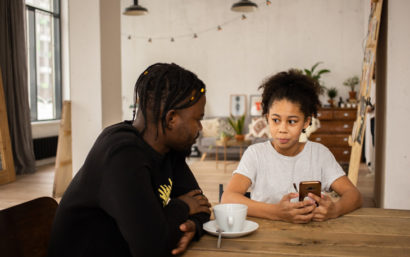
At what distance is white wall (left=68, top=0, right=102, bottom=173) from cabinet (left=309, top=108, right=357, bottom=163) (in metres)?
4.08

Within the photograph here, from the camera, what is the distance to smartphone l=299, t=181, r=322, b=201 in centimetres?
117

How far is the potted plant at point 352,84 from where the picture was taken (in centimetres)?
684

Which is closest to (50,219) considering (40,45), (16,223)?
(16,223)

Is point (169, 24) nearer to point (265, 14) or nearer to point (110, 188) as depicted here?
point (265, 14)

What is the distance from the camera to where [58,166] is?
406 centimetres

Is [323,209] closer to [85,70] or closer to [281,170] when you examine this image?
[281,170]

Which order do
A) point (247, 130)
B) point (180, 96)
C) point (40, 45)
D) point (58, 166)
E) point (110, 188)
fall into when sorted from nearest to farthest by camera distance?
point (110, 188) → point (180, 96) → point (58, 166) → point (40, 45) → point (247, 130)

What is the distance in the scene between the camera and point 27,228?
94 centimetres

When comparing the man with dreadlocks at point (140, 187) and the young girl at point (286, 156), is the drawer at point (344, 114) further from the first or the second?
the man with dreadlocks at point (140, 187)

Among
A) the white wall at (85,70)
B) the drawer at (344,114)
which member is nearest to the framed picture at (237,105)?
the drawer at (344,114)

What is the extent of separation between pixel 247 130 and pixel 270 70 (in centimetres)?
121

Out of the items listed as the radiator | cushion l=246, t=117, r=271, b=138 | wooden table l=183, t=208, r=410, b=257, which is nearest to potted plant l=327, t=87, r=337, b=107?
cushion l=246, t=117, r=271, b=138

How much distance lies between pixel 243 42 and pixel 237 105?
47.4 inches

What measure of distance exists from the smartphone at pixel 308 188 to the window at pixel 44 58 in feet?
20.2
